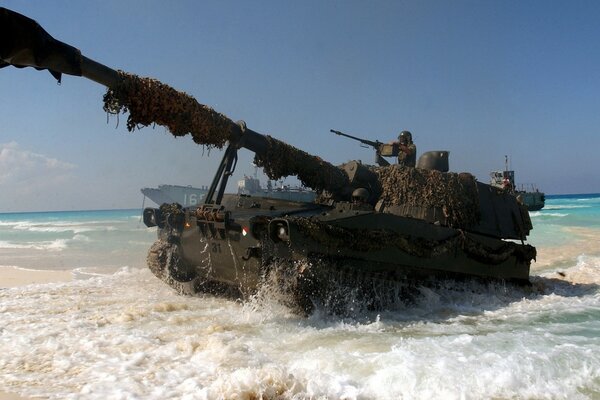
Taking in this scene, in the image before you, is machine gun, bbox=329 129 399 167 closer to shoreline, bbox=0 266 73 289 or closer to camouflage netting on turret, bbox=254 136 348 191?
camouflage netting on turret, bbox=254 136 348 191

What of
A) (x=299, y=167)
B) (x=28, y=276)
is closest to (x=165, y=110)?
(x=299, y=167)

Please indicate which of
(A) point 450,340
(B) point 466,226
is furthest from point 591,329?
(B) point 466,226

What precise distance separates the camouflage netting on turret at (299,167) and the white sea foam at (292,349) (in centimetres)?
217

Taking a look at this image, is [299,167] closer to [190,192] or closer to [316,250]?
[316,250]

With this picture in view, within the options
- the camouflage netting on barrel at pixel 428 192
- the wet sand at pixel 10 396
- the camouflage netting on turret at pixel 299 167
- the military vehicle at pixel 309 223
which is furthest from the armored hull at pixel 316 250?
the wet sand at pixel 10 396

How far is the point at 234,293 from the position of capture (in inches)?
332

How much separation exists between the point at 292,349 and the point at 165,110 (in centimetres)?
307

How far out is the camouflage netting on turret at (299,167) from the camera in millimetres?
8070

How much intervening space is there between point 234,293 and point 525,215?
622 centimetres

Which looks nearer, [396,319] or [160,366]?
[160,366]

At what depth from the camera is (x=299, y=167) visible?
847 centimetres

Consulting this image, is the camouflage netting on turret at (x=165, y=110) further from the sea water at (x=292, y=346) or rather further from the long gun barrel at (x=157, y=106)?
the sea water at (x=292, y=346)

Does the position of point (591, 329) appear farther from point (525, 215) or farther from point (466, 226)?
point (525, 215)

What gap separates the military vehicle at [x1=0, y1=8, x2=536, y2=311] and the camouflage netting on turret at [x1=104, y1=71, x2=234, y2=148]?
1 cm
